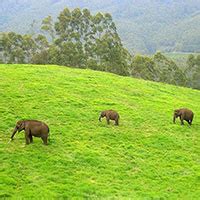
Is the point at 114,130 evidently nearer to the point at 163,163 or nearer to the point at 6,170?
the point at 163,163

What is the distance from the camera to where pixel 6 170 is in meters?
17.8

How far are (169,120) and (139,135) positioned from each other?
5.48m

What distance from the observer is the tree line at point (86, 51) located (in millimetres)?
70875

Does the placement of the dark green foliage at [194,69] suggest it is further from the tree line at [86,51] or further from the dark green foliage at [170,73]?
the tree line at [86,51]

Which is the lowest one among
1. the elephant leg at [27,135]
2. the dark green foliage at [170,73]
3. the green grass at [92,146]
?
the dark green foliage at [170,73]

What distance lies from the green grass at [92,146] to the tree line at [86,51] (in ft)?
107

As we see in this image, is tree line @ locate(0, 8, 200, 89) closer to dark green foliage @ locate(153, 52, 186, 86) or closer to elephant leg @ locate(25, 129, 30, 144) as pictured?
dark green foliage @ locate(153, 52, 186, 86)

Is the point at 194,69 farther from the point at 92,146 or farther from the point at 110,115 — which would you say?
the point at 92,146

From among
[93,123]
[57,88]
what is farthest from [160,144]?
[57,88]

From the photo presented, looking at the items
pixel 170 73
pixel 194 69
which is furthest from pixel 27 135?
pixel 194 69

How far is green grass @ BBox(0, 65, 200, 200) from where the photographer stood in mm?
17406

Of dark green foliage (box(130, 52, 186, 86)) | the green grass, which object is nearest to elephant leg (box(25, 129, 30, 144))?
the green grass

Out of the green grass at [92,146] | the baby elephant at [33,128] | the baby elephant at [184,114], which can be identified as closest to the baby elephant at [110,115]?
the green grass at [92,146]

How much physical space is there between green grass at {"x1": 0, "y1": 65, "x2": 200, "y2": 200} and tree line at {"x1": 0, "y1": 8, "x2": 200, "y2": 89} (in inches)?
1288
